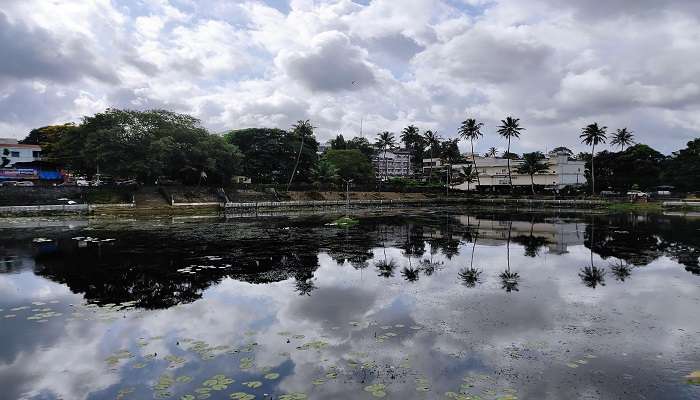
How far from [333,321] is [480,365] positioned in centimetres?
414

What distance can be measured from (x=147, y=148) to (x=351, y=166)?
141 feet

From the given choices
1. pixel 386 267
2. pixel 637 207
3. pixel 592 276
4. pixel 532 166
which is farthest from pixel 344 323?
pixel 532 166

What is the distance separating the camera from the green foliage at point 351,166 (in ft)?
281

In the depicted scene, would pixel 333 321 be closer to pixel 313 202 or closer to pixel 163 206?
pixel 163 206

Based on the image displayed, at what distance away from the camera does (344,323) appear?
1127 cm

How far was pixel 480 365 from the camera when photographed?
8.74 metres

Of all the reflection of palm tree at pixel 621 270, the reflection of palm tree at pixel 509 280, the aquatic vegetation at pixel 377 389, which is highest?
the aquatic vegetation at pixel 377 389

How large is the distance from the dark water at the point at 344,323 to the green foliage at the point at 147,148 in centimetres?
2859

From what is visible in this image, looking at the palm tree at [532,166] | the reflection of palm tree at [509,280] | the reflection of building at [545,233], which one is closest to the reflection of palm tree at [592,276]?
the reflection of palm tree at [509,280]

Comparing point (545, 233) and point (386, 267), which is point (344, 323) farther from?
point (545, 233)

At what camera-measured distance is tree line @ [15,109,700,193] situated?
50.3 meters

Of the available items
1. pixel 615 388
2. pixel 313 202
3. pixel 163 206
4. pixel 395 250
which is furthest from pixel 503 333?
pixel 313 202

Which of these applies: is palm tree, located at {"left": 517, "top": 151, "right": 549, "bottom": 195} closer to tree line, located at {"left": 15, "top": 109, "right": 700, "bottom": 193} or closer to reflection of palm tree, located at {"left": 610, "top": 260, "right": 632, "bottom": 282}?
tree line, located at {"left": 15, "top": 109, "right": 700, "bottom": 193}

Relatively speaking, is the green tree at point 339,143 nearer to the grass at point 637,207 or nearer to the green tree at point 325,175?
the green tree at point 325,175
